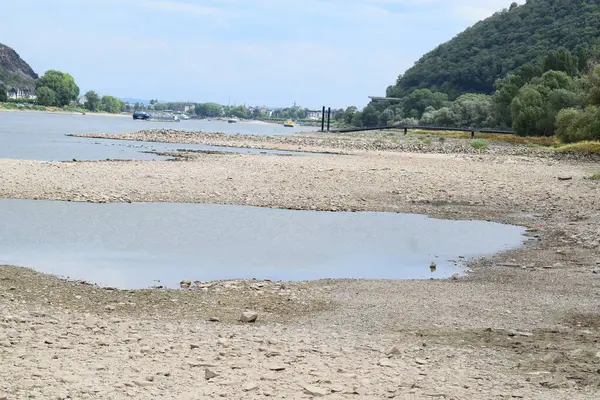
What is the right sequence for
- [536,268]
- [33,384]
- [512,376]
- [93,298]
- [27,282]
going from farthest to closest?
→ 1. [536,268]
2. [27,282]
3. [93,298]
4. [512,376]
5. [33,384]

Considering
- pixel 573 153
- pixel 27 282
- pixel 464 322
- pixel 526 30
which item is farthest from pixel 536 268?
pixel 526 30

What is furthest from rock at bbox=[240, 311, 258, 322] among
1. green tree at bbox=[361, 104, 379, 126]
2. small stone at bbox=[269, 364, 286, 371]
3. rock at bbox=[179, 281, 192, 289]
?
green tree at bbox=[361, 104, 379, 126]

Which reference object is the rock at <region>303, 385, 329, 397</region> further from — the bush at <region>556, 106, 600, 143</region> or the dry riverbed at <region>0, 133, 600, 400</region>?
the bush at <region>556, 106, 600, 143</region>

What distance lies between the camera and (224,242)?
63.3 ft

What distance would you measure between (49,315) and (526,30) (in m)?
156

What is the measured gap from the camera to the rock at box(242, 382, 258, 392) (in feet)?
26.4

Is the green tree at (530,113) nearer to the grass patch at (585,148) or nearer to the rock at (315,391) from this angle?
the grass patch at (585,148)

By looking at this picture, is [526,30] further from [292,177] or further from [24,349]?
[24,349]

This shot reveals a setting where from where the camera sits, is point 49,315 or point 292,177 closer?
Result: point 49,315

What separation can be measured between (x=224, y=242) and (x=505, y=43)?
150008 mm

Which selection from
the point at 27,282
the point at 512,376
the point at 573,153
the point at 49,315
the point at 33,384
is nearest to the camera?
the point at 33,384

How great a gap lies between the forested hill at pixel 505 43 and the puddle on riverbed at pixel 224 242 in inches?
4643

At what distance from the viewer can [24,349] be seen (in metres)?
9.10

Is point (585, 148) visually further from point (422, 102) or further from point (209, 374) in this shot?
point (422, 102)
